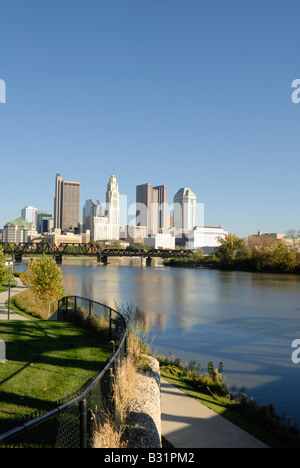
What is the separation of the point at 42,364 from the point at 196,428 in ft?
18.5

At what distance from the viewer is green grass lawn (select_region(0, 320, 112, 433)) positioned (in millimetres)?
9380

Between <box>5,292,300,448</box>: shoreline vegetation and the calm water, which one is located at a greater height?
<box>5,292,300,448</box>: shoreline vegetation

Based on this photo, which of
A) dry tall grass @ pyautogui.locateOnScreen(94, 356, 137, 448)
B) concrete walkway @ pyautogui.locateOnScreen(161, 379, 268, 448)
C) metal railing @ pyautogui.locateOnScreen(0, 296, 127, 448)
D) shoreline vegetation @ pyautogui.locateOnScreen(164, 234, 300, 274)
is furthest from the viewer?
shoreline vegetation @ pyautogui.locateOnScreen(164, 234, 300, 274)

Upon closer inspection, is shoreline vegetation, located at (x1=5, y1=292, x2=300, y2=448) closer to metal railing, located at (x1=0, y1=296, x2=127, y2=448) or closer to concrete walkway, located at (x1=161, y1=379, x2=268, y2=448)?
concrete walkway, located at (x1=161, y1=379, x2=268, y2=448)

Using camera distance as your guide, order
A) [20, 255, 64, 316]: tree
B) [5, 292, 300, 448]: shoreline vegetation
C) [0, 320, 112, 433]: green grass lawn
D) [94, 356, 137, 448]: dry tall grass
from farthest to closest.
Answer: [20, 255, 64, 316]: tree → [5, 292, 300, 448]: shoreline vegetation → [0, 320, 112, 433]: green grass lawn → [94, 356, 137, 448]: dry tall grass

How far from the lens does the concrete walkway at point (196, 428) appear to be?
855 cm

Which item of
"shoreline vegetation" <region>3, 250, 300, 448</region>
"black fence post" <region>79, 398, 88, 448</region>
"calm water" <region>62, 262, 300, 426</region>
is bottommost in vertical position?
"calm water" <region>62, 262, 300, 426</region>

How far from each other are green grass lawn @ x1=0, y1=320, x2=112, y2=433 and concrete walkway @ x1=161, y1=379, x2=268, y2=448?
8.71 feet

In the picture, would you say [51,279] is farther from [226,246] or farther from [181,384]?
[226,246]

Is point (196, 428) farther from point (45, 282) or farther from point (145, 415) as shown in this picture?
point (45, 282)

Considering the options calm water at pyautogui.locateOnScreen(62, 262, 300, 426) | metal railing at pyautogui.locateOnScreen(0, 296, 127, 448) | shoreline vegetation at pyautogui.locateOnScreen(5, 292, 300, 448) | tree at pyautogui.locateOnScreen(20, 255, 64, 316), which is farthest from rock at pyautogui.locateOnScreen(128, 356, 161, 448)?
tree at pyautogui.locateOnScreen(20, 255, 64, 316)

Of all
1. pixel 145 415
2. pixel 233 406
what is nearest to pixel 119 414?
pixel 145 415

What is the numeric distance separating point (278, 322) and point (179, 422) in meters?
21.6

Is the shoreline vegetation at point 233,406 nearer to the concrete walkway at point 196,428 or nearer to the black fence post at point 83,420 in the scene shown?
the concrete walkway at point 196,428
